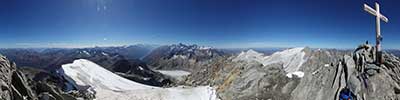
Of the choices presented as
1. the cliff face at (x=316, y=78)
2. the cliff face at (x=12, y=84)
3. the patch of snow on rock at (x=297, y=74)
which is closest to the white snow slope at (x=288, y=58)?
the patch of snow on rock at (x=297, y=74)

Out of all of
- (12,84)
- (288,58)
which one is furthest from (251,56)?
(12,84)

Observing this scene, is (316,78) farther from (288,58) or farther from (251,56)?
(251,56)

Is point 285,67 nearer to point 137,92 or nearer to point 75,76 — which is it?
point 137,92

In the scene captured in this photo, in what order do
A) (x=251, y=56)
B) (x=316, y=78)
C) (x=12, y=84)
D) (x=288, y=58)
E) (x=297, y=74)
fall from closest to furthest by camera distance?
(x=12, y=84), (x=316, y=78), (x=297, y=74), (x=288, y=58), (x=251, y=56)

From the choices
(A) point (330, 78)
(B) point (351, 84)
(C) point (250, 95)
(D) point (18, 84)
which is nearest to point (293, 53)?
(C) point (250, 95)

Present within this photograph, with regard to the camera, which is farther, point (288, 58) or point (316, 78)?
point (288, 58)

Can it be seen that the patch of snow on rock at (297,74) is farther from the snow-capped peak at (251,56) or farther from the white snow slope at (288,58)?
the snow-capped peak at (251,56)

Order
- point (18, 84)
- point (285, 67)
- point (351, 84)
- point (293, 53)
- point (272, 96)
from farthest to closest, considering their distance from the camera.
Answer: point (293, 53) → point (285, 67) → point (272, 96) → point (351, 84) → point (18, 84)

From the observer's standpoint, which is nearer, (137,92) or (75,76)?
(137,92)

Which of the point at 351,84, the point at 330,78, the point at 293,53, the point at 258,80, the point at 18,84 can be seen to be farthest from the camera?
the point at 293,53
